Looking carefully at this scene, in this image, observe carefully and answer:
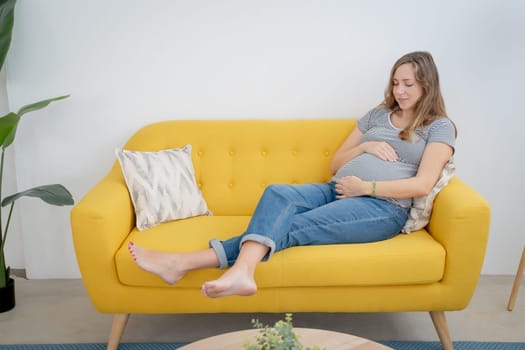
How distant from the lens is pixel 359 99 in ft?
9.55

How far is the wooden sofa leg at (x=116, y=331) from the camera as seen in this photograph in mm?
2236

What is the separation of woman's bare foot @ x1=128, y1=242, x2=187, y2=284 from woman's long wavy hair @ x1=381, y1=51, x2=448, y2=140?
1074mm

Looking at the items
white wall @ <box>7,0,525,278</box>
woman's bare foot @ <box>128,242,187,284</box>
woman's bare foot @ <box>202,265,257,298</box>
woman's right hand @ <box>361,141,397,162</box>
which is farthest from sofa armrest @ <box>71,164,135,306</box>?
woman's right hand @ <box>361,141,397,162</box>

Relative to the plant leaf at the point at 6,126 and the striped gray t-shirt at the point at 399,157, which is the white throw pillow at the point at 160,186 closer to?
the plant leaf at the point at 6,126

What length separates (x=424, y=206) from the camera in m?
2.35

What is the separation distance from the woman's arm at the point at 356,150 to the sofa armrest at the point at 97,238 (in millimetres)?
965

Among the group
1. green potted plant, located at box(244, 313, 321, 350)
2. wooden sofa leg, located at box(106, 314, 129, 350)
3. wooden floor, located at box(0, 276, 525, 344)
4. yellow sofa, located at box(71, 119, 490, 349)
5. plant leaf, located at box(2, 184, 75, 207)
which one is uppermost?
green potted plant, located at box(244, 313, 321, 350)

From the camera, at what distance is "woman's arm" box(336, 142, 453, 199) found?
7.60ft

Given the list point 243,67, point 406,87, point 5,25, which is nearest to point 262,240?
point 406,87

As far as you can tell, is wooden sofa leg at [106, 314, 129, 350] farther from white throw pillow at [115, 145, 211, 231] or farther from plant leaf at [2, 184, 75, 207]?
plant leaf at [2, 184, 75, 207]

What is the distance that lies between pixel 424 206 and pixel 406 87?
1.64 feet

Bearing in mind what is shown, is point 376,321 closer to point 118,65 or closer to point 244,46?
point 244,46

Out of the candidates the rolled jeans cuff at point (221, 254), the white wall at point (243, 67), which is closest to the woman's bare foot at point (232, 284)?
the rolled jeans cuff at point (221, 254)

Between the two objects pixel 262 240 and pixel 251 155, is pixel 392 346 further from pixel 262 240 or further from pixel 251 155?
pixel 251 155
